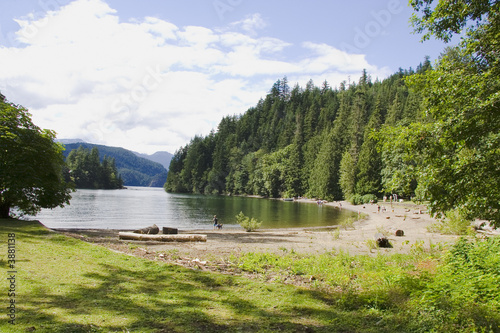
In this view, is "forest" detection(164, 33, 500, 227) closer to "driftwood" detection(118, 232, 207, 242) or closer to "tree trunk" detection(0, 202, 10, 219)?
"driftwood" detection(118, 232, 207, 242)

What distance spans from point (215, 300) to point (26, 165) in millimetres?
17321

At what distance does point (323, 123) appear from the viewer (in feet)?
454

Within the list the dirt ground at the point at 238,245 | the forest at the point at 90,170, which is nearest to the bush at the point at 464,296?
the dirt ground at the point at 238,245

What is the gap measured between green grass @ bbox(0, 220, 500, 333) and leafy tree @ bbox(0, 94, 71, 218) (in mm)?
10890

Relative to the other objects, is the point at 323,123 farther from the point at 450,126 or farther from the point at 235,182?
the point at 450,126

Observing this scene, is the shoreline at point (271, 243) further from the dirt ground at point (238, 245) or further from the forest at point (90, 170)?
the forest at point (90, 170)

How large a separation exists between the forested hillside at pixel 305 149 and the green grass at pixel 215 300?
150 feet

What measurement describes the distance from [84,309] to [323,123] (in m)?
139

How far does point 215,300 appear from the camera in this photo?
636cm

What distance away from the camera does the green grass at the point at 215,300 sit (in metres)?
5.07

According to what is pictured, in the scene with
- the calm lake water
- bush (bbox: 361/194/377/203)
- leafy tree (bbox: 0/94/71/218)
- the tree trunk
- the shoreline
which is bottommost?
the calm lake water

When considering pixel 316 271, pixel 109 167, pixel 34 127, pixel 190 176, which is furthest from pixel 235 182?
pixel 316 271

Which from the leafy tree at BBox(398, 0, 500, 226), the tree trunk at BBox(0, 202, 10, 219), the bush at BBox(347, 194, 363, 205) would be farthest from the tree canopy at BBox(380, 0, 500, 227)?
the bush at BBox(347, 194, 363, 205)

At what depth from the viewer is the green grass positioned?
507 cm
